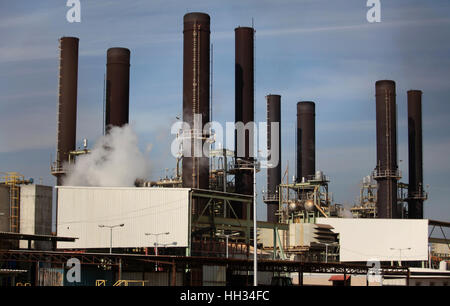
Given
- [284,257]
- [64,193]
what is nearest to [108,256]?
[64,193]

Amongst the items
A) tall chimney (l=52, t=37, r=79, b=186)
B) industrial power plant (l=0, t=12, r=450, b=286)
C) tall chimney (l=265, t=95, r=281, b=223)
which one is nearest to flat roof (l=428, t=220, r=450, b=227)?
industrial power plant (l=0, t=12, r=450, b=286)

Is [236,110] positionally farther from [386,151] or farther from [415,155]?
[415,155]

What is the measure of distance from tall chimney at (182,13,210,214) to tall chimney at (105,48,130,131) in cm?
1207

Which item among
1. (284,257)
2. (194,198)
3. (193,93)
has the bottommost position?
(284,257)

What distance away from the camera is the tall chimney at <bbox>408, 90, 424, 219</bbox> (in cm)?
13325

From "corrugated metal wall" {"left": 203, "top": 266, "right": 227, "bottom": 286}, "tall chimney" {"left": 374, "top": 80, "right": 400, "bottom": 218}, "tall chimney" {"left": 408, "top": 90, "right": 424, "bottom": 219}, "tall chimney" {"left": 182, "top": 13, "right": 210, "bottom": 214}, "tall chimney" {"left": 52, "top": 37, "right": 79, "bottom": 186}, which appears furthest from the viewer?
"tall chimney" {"left": 408, "top": 90, "right": 424, "bottom": 219}

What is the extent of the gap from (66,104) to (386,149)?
51385mm

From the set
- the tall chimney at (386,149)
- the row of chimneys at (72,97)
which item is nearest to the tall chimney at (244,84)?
the row of chimneys at (72,97)

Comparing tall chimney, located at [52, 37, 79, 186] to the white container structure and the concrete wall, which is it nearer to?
the concrete wall

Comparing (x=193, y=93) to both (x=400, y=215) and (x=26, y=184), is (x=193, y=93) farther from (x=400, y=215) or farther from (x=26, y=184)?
(x=400, y=215)

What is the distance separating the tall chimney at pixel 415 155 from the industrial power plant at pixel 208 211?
0.64 ft

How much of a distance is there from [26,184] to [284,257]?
128 feet
